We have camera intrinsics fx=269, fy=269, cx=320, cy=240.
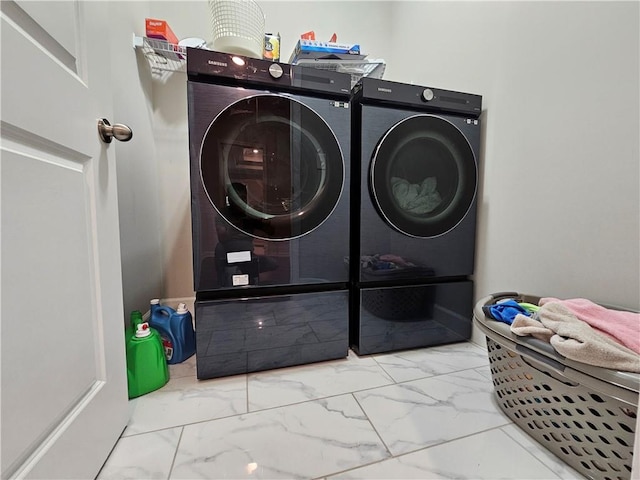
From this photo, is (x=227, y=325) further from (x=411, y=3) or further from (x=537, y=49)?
(x=411, y=3)

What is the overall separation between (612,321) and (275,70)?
3.94 ft

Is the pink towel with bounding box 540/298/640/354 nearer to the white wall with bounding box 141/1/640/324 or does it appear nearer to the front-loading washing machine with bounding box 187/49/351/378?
the white wall with bounding box 141/1/640/324

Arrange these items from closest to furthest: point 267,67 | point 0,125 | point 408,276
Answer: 1. point 0,125
2. point 267,67
3. point 408,276

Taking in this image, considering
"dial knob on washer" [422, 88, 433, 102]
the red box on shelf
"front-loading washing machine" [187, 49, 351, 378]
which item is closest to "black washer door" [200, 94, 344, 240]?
"front-loading washing machine" [187, 49, 351, 378]

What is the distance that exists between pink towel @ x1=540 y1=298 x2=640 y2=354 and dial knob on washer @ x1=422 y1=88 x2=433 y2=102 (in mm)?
875

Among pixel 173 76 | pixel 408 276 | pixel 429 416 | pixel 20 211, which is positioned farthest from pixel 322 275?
pixel 173 76

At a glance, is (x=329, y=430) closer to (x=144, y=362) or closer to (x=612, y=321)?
(x=144, y=362)

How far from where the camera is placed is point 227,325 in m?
0.96

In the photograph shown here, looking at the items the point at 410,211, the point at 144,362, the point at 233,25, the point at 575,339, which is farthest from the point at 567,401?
the point at 233,25

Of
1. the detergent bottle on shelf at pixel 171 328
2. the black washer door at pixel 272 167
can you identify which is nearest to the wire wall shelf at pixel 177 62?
the black washer door at pixel 272 167

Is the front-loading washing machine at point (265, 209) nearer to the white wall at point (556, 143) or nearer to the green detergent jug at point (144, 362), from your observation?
the green detergent jug at point (144, 362)

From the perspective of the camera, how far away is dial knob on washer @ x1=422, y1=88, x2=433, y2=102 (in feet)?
3.64

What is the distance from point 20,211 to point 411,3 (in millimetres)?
2222

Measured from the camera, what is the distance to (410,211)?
114 centimetres
